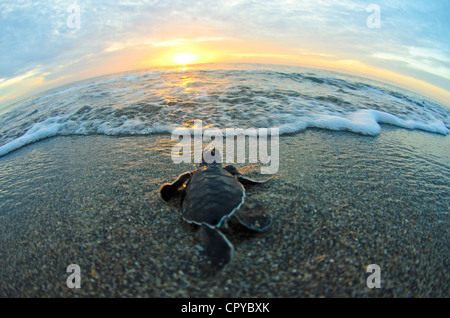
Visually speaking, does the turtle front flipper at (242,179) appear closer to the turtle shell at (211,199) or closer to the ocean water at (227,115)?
the turtle shell at (211,199)

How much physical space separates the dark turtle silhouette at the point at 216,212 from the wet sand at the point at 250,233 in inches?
4.6

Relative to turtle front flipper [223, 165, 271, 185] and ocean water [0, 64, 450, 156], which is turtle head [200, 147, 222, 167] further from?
ocean water [0, 64, 450, 156]

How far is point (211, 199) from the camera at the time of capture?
1.72 m

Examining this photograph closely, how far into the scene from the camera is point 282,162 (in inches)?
121

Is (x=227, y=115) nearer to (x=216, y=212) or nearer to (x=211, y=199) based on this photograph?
(x=211, y=199)

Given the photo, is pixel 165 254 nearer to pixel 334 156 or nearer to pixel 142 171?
pixel 142 171

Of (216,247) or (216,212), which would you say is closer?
(216,247)

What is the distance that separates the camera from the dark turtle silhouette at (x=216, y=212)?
1517 millimetres

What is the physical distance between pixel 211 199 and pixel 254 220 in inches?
15.6

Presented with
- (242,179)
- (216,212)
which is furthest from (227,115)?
(216,212)

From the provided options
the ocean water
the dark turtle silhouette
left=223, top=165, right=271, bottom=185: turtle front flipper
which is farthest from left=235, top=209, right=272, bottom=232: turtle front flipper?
the ocean water

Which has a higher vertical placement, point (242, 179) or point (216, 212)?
point (216, 212)

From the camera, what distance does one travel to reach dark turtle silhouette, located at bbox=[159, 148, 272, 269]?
1517 mm

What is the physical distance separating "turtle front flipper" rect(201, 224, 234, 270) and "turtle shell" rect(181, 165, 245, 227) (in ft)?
0.21
